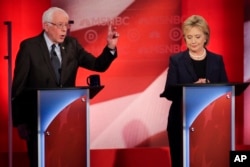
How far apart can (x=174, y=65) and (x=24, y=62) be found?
1.33 metres

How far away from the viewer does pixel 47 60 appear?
557 cm

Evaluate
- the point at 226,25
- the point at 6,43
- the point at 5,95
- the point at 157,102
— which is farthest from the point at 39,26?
the point at 226,25

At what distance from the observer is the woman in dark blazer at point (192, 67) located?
18.8 ft

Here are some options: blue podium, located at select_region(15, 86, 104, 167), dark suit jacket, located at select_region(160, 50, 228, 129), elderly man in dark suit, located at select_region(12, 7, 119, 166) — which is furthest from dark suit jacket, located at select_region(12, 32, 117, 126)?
dark suit jacket, located at select_region(160, 50, 228, 129)

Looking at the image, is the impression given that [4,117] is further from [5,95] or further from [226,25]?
[226,25]

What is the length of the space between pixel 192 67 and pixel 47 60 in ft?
4.27

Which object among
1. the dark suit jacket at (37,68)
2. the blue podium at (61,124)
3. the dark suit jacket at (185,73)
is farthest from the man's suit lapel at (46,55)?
the dark suit jacket at (185,73)

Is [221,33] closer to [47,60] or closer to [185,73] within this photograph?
[185,73]

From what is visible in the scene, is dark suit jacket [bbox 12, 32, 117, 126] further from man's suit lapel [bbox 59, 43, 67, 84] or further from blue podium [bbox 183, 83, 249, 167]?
blue podium [bbox 183, 83, 249, 167]

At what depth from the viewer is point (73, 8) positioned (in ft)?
22.0

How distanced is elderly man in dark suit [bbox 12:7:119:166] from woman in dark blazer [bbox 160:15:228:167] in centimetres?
59

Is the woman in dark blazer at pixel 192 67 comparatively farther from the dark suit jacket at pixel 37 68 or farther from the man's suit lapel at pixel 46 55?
the man's suit lapel at pixel 46 55

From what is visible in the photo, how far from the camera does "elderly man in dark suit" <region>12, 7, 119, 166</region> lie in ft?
17.9

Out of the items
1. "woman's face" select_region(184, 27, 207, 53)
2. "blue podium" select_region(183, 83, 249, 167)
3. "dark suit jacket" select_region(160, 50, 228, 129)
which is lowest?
"blue podium" select_region(183, 83, 249, 167)
